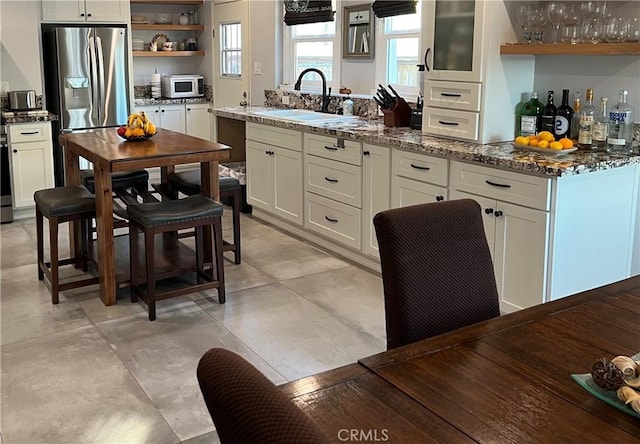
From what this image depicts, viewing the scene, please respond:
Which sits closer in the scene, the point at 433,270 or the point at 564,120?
the point at 433,270

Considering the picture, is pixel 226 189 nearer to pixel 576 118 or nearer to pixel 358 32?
pixel 358 32

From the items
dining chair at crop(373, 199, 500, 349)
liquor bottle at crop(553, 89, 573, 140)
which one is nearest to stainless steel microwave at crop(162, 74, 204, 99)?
liquor bottle at crop(553, 89, 573, 140)

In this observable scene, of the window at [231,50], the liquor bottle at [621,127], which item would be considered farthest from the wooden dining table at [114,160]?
the window at [231,50]

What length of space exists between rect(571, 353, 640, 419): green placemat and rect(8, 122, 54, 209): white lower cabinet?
5260 mm

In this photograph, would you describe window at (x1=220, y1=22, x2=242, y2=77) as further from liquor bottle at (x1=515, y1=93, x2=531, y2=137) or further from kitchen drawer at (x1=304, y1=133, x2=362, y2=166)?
liquor bottle at (x1=515, y1=93, x2=531, y2=137)

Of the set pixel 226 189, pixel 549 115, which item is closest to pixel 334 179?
pixel 226 189

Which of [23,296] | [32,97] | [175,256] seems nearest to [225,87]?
[32,97]

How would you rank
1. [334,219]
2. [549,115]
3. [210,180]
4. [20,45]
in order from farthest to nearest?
[20,45] → [334,219] → [210,180] → [549,115]

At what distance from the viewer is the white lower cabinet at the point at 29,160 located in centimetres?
555

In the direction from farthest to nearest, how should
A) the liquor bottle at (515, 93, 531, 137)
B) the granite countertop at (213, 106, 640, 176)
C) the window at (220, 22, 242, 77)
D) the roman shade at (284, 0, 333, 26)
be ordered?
Result: the window at (220, 22, 242, 77), the roman shade at (284, 0, 333, 26), the liquor bottle at (515, 93, 531, 137), the granite countertop at (213, 106, 640, 176)

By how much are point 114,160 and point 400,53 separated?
8.66 ft

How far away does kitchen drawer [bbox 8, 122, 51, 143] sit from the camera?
552 centimetres

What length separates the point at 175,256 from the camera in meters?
4.32

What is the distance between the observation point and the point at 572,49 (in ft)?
10.9
